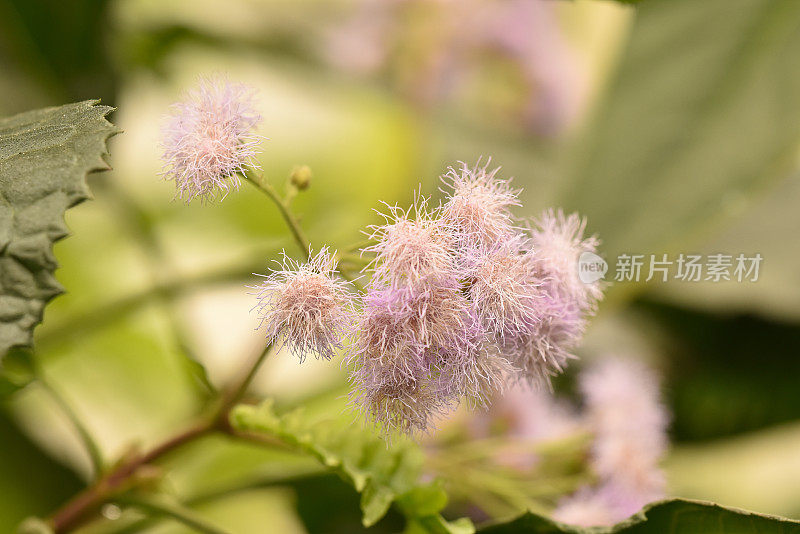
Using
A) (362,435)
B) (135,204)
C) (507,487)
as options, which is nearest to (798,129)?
(507,487)

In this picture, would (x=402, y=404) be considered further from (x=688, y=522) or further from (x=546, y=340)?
(x=688, y=522)

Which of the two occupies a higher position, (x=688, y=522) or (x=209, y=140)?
(x=209, y=140)

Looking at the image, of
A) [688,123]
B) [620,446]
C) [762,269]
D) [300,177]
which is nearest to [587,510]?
[620,446]

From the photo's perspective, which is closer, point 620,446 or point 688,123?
point 620,446

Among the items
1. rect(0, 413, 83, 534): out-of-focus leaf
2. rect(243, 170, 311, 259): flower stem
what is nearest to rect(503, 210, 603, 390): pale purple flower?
rect(243, 170, 311, 259): flower stem

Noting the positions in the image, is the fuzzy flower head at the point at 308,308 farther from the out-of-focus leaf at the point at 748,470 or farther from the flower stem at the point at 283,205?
the out-of-focus leaf at the point at 748,470

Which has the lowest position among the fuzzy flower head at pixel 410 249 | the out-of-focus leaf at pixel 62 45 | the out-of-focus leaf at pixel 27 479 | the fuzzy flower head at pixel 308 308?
the out-of-focus leaf at pixel 27 479

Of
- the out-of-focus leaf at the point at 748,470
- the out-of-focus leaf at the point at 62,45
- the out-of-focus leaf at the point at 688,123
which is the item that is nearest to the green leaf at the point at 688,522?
the out-of-focus leaf at the point at 688,123
